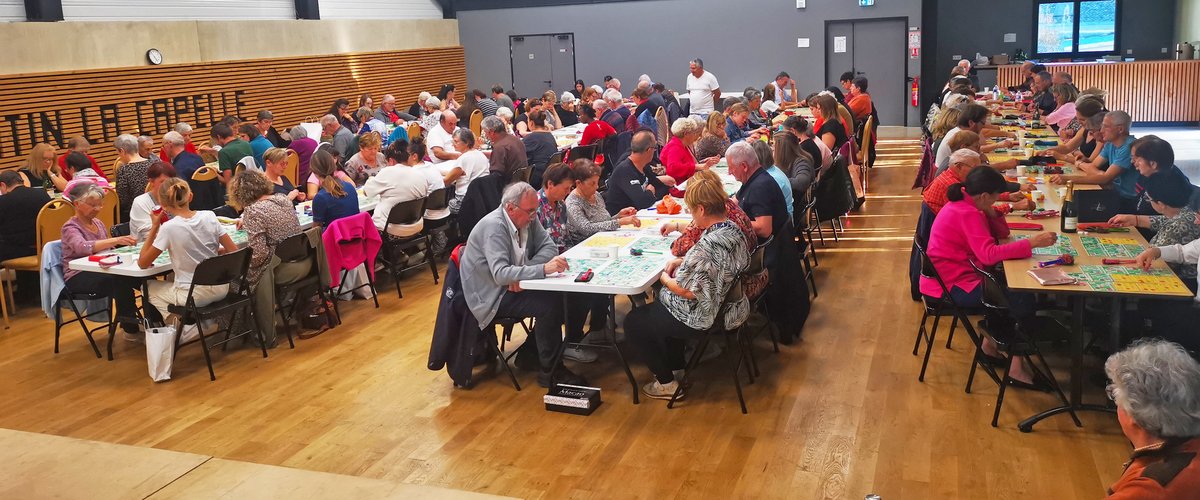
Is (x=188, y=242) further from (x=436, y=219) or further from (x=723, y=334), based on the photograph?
(x=723, y=334)

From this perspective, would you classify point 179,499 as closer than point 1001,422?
Yes

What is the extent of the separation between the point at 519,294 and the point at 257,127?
255 inches

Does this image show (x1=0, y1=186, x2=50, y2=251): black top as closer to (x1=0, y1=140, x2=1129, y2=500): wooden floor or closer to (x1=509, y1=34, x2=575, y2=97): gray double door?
(x1=0, y1=140, x2=1129, y2=500): wooden floor

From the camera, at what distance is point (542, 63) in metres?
19.0

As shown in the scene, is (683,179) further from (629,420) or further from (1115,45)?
(1115,45)

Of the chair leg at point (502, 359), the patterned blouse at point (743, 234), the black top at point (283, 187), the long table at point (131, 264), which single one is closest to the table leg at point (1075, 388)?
the patterned blouse at point (743, 234)

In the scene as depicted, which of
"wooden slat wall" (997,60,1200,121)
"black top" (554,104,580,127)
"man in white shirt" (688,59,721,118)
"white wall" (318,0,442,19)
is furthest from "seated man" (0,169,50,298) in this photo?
"wooden slat wall" (997,60,1200,121)

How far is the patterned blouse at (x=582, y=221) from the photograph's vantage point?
613cm

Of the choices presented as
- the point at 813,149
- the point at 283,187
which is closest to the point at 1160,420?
the point at 813,149

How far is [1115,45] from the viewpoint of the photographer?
57.3 feet

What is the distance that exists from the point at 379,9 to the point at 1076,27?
12.5 meters

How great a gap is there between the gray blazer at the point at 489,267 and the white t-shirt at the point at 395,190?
2.52m

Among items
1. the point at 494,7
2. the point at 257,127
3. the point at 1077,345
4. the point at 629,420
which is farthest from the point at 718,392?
the point at 494,7

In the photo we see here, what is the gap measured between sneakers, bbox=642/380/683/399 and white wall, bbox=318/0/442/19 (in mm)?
11924
